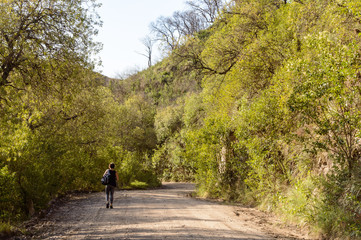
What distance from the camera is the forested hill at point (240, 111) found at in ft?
26.7

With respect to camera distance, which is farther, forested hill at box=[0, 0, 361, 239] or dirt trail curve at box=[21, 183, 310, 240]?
forested hill at box=[0, 0, 361, 239]

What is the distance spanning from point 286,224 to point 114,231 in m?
5.12

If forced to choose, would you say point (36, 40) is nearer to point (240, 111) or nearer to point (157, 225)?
point (157, 225)

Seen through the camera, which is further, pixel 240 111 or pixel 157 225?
pixel 240 111

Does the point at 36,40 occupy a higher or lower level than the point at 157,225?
higher

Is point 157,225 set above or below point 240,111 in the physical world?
below

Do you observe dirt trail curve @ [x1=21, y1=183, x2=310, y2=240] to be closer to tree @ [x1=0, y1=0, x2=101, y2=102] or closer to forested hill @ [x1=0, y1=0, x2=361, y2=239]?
forested hill @ [x1=0, y1=0, x2=361, y2=239]

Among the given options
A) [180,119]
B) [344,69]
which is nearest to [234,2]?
[344,69]

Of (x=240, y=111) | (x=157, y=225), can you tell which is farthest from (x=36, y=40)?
(x=240, y=111)

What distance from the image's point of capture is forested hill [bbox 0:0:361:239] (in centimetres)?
814

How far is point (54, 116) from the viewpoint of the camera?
15.3m

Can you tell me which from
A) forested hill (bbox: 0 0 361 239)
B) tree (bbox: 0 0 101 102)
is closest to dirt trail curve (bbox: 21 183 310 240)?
forested hill (bbox: 0 0 361 239)

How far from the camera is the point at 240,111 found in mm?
15234

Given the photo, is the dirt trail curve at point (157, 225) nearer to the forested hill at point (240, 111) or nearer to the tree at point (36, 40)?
the forested hill at point (240, 111)
